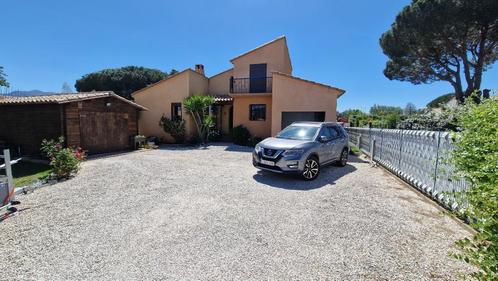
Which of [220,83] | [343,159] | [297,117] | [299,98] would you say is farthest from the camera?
[220,83]

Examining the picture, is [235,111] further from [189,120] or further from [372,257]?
[372,257]

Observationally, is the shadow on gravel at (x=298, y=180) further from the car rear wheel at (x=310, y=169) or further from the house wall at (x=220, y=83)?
the house wall at (x=220, y=83)

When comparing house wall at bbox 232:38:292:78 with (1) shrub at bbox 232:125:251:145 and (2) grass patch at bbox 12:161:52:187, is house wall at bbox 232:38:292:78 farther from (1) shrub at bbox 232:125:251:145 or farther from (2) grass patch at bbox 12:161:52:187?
(2) grass patch at bbox 12:161:52:187

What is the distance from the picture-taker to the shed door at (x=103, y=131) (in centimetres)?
1123

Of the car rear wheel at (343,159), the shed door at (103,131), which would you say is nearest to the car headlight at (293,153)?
the car rear wheel at (343,159)

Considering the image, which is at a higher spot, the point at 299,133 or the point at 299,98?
the point at 299,98

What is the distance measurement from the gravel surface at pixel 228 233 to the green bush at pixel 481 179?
1224mm

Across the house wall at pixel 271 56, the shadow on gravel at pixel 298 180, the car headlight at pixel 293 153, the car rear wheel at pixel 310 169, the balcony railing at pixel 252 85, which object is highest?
the house wall at pixel 271 56

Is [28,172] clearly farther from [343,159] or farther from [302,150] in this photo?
[343,159]

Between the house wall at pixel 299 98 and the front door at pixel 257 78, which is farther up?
the front door at pixel 257 78

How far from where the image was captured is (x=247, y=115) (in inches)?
659

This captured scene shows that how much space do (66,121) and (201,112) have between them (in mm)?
7690

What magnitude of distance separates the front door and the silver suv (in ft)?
31.0

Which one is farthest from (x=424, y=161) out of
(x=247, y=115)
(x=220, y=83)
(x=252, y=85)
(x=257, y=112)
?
(x=220, y=83)
